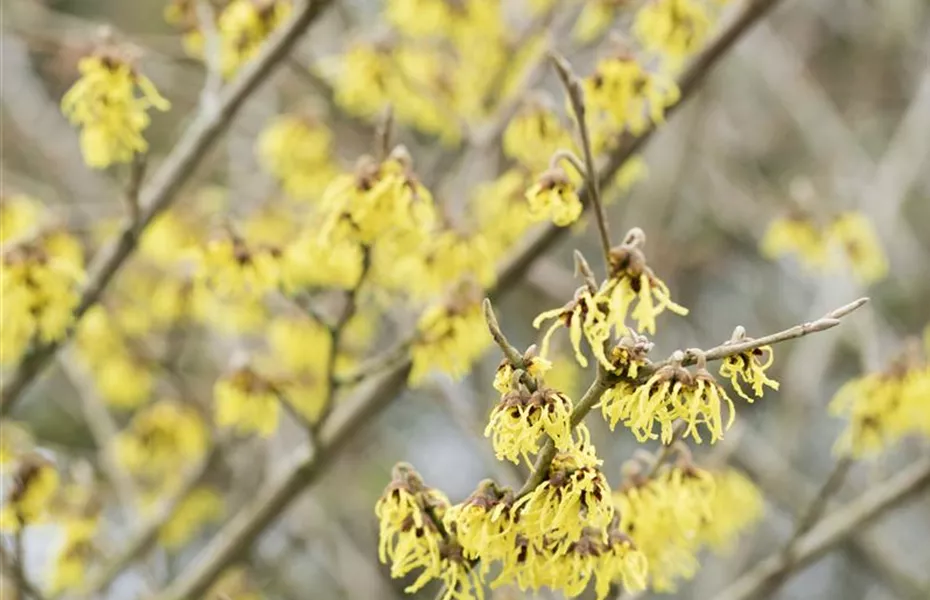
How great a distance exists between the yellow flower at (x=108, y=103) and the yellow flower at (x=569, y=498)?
3.63 ft

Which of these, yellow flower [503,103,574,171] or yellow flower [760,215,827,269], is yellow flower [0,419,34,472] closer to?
yellow flower [503,103,574,171]

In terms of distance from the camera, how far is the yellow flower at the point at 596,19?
2.52 metres

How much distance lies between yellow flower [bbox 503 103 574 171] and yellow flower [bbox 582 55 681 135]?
0.29m

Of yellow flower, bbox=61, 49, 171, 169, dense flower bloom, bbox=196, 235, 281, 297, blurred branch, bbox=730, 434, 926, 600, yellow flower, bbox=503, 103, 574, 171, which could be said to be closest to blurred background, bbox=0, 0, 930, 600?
blurred branch, bbox=730, 434, 926, 600

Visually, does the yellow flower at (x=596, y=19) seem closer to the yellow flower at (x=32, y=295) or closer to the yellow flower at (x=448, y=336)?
the yellow flower at (x=448, y=336)

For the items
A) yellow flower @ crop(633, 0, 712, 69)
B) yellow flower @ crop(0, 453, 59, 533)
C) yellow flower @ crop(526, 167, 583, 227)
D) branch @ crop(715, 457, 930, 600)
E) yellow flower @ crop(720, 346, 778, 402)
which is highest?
yellow flower @ crop(633, 0, 712, 69)

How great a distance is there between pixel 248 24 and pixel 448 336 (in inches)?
35.4

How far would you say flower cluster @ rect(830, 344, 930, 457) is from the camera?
212 centimetres

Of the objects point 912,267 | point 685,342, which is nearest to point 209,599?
point 685,342

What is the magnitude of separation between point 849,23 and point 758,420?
7.66 ft

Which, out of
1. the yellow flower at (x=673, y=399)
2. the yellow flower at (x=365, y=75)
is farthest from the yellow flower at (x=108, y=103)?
the yellow flower at (x=673, y=399)

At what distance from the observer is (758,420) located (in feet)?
17.9

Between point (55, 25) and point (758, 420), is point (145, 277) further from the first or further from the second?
point (758, 420)

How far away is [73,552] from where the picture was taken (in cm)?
226
